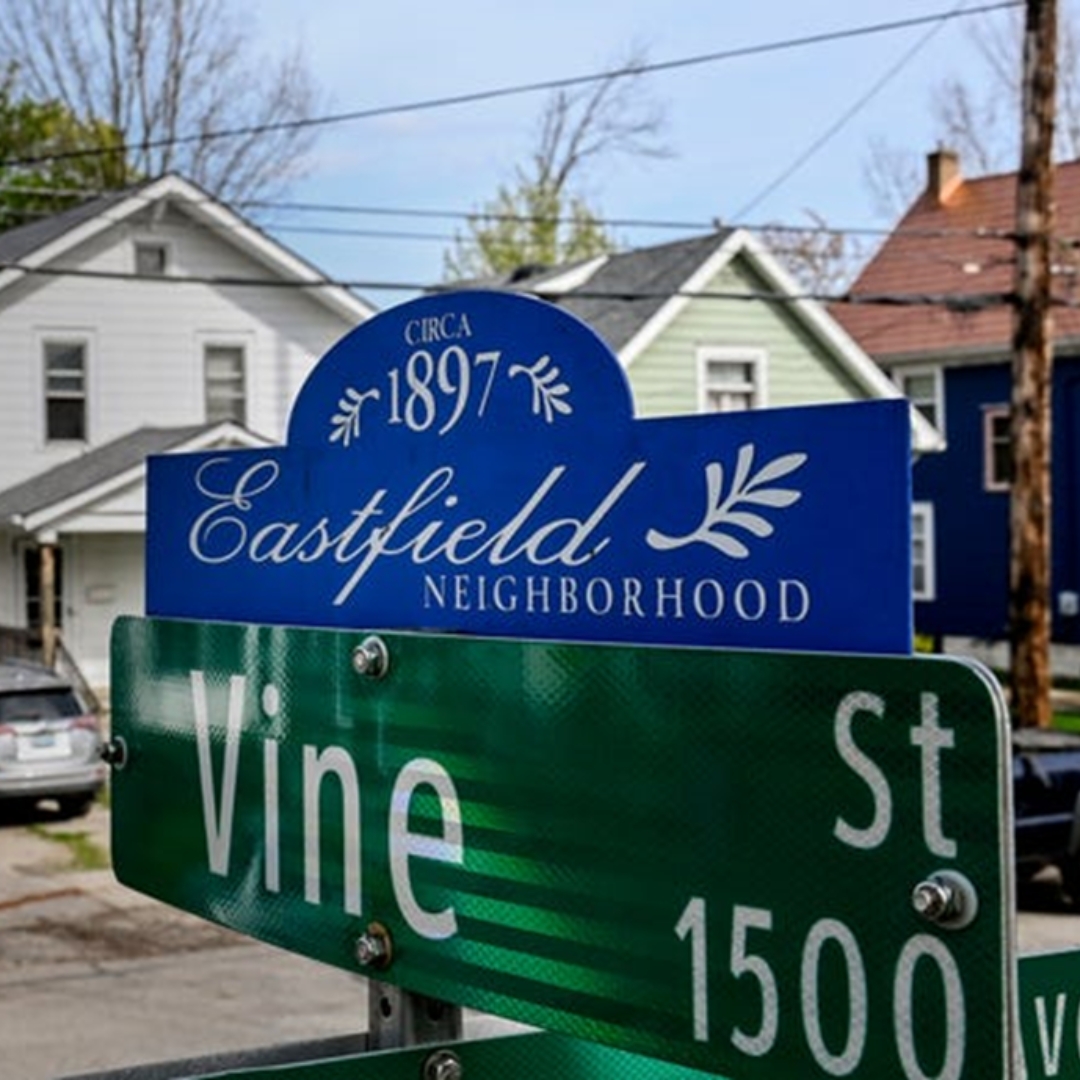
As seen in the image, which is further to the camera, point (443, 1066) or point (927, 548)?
point (927, 548)

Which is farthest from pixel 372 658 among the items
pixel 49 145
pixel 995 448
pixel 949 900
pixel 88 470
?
pixel 49 145

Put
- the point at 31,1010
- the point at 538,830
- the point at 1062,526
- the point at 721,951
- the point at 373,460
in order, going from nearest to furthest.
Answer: the point at 721,951 < the point at 538,830 < the point at 373,460 < the point at 31,1010 < the point at 1062,526

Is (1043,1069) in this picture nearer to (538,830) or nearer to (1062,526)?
(538,830)

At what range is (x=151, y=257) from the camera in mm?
29109

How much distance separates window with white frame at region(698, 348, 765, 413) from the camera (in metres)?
30.2

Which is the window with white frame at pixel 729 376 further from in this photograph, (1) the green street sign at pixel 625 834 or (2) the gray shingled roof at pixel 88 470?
(1) the green street sign at pixel 625 834

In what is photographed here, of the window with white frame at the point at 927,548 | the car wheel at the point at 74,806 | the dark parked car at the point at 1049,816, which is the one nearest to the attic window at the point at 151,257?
the car wheel at the point at 74,806

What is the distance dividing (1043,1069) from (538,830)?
969 mm

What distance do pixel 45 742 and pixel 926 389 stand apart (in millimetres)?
21502

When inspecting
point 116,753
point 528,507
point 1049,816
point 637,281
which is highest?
point 637,281

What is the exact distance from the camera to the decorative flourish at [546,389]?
7.72 feet

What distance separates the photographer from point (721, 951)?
6.18 ft

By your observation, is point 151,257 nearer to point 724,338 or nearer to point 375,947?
point 724,338

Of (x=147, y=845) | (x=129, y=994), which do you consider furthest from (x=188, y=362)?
(x=147, y=845)
